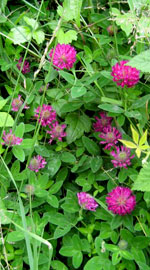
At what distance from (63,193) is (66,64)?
472mm

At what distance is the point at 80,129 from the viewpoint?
64.4 inches

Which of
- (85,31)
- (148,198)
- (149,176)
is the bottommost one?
(148,198)

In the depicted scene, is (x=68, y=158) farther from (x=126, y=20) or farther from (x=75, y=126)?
(x=126, y=20)

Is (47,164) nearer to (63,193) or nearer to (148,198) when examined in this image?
(63,193)

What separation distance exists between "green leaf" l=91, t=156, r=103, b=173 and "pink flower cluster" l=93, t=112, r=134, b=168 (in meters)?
0.05

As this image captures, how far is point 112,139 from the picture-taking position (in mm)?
1563

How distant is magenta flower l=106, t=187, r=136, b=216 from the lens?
1419mm

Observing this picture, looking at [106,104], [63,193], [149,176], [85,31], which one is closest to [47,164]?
[63,193]

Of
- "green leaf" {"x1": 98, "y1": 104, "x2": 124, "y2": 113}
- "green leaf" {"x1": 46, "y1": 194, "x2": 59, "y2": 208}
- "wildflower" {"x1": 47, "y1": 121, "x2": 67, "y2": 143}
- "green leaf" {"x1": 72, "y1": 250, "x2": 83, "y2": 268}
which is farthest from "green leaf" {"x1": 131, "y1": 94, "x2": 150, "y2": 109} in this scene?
"green leaf" {"x1": 72, "y1": 250, "x2": 83, "y2": 268}

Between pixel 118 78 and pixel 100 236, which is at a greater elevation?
pixel 118 78

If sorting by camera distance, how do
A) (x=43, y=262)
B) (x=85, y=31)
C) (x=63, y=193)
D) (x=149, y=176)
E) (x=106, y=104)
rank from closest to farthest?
(x=149, y=176)
(x=43, y=262)
(x=106, y=104)
(x=63, y=193)
(x=85, y=31)

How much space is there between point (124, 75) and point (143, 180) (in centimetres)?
39

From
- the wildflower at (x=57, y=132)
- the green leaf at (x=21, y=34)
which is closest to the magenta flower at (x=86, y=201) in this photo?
the wildflower at (x=57, y=132)

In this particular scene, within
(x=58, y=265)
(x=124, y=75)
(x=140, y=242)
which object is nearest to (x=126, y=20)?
(x=124, y=75)
